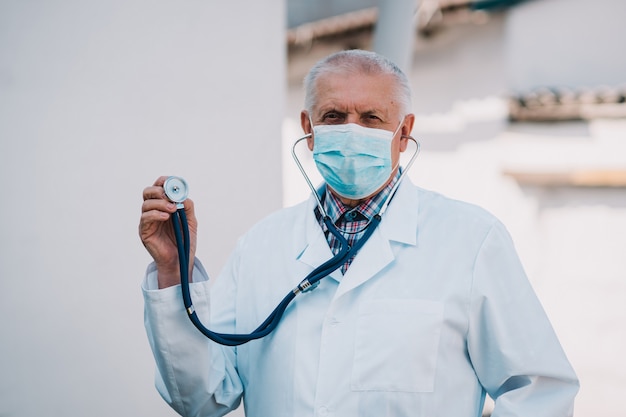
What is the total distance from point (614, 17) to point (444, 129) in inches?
67.4

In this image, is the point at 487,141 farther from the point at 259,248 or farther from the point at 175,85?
the point at 259,248

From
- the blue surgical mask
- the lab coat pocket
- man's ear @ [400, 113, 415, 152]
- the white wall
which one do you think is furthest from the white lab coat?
the white wall

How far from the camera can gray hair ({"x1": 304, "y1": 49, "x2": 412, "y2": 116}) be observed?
181 cm

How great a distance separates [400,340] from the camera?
166cm

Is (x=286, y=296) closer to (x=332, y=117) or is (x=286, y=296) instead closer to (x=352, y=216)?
(x=352, y=216)

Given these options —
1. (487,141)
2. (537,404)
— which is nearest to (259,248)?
(537,404)

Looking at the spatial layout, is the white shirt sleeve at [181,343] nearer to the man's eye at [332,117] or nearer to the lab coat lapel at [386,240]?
the lab coat lapel at [386,240]

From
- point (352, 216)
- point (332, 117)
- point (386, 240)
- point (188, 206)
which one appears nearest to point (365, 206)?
point (352, 216)

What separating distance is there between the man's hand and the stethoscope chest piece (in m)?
0.01

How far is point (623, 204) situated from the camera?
208 inches

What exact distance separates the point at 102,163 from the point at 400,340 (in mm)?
1461

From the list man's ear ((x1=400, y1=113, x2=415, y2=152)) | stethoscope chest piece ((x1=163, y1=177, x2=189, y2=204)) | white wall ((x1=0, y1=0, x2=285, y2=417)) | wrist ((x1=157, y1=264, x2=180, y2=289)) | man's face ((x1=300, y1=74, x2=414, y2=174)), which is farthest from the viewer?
white wall ((x1=0, y1=0, x2=285, y2=417))

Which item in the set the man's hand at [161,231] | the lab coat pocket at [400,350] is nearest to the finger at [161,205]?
the man's hand at [161,231]

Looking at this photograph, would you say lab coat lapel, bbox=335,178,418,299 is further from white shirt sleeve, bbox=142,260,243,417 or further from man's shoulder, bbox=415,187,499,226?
white shirt sleeve, bbox=142,260,243,417
